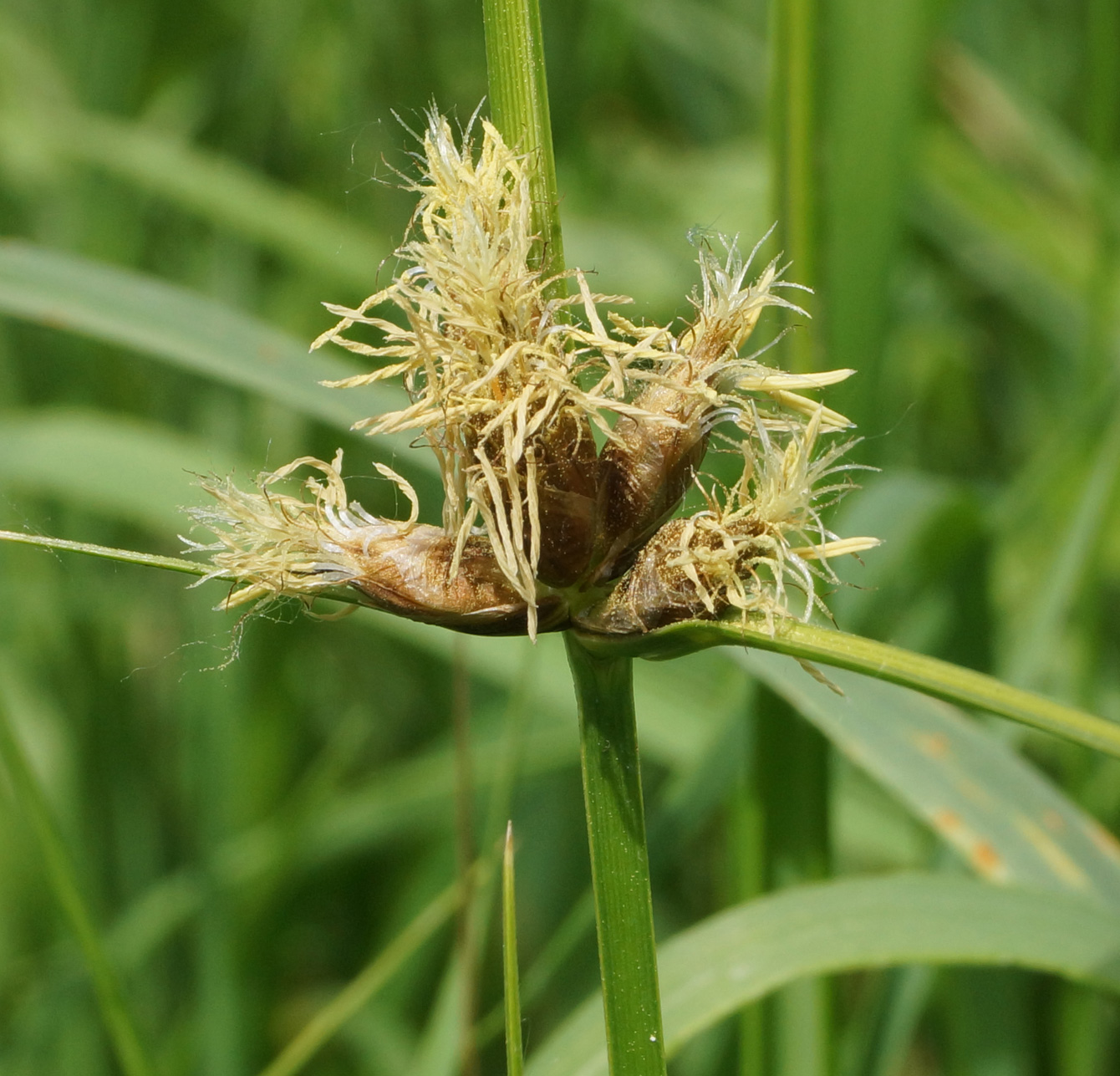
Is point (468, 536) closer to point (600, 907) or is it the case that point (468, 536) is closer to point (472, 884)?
point (600, 907)

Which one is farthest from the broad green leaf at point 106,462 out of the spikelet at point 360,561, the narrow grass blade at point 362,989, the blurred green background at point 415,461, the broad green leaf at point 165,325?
the spikelet at point 360,561

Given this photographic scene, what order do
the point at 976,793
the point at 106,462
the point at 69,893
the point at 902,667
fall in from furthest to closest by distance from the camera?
the point at 106,462
the point at 976,793
the point at 69,893
the point at 902,667

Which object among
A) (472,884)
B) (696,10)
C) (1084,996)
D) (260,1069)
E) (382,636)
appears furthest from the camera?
(696,10)

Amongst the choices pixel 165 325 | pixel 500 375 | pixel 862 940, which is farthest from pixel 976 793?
pixel 165 325

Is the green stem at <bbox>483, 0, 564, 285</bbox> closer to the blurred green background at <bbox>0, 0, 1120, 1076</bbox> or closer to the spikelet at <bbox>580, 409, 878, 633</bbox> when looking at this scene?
the spikelet at <bbox>580, 409, 878, 633</bbox>

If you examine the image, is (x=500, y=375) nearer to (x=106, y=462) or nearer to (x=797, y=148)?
(x=797, y=148)

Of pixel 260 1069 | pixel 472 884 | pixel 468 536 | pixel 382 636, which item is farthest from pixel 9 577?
pixel 468 536

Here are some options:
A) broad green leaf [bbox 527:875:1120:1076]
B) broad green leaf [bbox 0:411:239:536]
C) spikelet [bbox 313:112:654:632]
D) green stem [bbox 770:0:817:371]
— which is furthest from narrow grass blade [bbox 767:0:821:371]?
broad green leaf [bbox 0:411:239:536]
